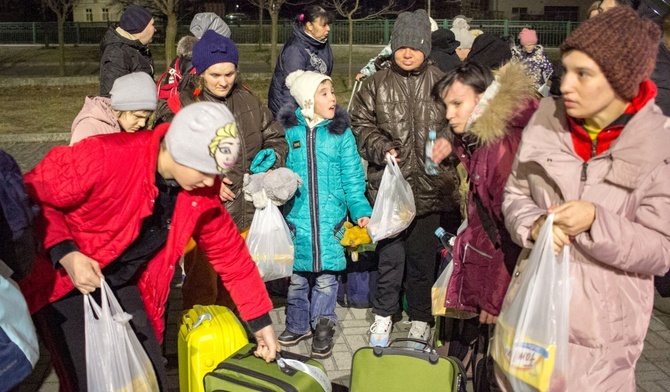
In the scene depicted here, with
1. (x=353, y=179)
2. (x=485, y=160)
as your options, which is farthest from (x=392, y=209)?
(x=485, y=160)

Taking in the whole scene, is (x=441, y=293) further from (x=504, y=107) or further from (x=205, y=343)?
(x=205, y=343)

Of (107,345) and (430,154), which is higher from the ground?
(430,154)

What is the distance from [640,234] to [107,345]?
2.09 m

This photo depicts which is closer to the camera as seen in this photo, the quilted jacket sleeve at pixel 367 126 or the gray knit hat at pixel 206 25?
the quilted jacket sleeve at pixel 367 126

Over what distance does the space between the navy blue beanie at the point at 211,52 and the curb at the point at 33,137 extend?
827 cm

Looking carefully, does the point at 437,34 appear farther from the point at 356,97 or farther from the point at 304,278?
the point at 304,278

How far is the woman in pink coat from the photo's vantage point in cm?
266

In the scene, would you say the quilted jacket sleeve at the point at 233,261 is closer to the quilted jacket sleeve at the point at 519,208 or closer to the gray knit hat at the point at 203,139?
the gray knit hat at the point at 203,139

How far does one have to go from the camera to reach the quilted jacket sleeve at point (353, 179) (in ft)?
16.5

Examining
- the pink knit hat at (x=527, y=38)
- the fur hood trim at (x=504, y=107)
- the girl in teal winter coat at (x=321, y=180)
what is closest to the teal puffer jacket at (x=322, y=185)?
the girl in teal winter coat at (x=321, y=180)

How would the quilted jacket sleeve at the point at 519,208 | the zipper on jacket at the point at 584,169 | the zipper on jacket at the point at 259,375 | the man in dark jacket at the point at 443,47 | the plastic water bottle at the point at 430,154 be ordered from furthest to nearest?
the man in dark jacket at the point at 443,47 → the plastic water bottle at the point at 430,154 → the zipper on jacket at the point at 259,375 → the quilted jacket sleeve at the point at 519,208 → the zipper on jacket at the point at 584,169

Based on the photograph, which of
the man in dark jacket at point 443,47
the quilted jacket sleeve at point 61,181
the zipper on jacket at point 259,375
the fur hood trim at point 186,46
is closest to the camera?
the quilted jacket sleeve at point 61,181

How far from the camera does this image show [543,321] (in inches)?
108

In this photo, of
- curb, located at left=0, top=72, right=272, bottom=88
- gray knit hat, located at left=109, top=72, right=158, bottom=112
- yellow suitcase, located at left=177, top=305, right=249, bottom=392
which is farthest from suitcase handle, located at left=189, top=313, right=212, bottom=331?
curb, located at left=0, top=72, right=272, bottom=88
